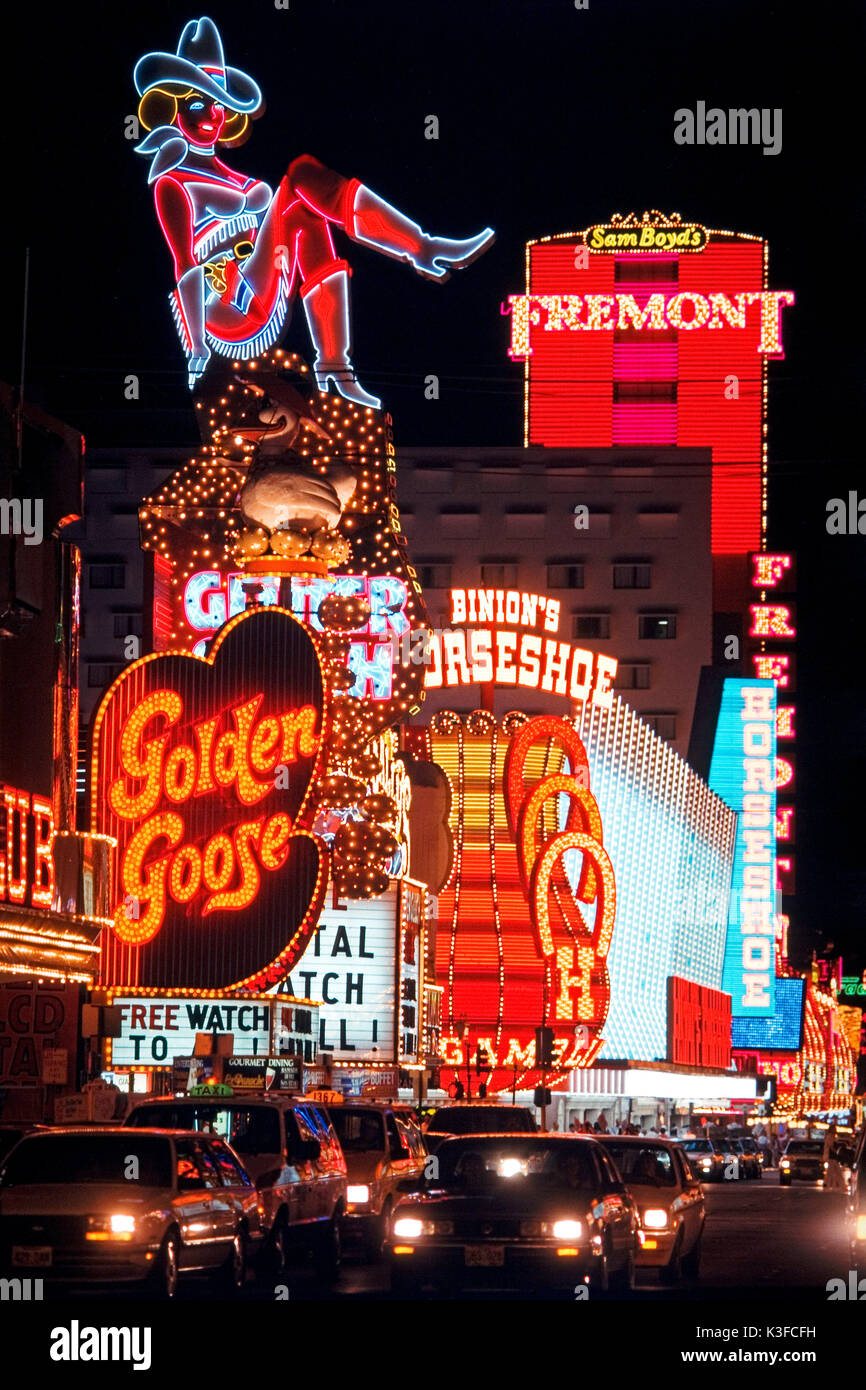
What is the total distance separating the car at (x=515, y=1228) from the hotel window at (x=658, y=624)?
88309 millimetres

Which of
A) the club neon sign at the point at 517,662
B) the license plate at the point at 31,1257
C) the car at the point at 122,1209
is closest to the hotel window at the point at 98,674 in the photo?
the club neon sign at the point at 517,662

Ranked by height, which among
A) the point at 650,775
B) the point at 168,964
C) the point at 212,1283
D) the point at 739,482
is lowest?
the point at 212,1283

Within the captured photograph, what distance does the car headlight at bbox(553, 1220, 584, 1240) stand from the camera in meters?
18.8

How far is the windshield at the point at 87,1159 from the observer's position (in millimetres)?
20156

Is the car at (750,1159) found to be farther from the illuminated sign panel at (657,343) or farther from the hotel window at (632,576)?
the illuminated sign panel at (657,343)

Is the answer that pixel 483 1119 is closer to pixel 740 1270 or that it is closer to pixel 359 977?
pixel 740 1270

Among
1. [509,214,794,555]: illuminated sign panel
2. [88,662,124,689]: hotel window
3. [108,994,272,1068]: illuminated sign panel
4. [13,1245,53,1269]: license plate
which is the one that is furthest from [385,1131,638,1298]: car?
[509,214,794,555]: illuminated sign panel

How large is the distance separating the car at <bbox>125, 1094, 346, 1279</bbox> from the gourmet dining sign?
42.5 feet

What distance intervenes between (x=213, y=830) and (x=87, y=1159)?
18.8 metres

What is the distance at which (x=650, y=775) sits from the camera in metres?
77.1

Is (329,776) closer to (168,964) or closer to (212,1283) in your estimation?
(168,964)

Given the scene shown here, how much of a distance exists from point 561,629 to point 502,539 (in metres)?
5.31

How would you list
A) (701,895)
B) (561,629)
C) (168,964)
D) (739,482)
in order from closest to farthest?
(168,964) < (701,895) < (561,629) < (739,482)

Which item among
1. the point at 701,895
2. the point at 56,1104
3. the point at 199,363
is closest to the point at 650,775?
the point at 701,895
